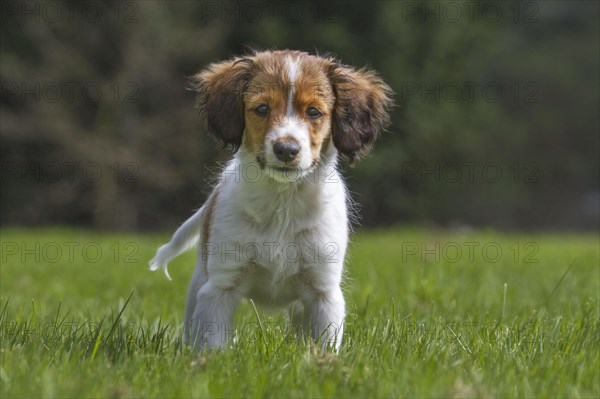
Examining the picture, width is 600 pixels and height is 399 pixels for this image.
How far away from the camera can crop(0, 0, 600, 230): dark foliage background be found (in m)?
16.9

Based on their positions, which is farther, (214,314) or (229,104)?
(229,104)

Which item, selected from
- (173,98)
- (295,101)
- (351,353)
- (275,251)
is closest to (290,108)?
(295,101)

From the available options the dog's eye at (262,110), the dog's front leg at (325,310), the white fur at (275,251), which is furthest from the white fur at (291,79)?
the dog's front leg at (325,310)

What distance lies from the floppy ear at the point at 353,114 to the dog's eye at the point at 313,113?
0.17 m

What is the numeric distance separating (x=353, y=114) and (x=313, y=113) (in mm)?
354

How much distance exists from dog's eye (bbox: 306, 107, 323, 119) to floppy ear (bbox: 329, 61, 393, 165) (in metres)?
0.17

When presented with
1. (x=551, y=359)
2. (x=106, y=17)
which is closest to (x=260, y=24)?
(x=106, y=17)

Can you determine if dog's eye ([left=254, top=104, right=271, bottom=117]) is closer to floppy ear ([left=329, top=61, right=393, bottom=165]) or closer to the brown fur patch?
the brown fur patch

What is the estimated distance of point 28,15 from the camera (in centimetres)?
1675

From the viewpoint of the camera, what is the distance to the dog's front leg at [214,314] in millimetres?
3785

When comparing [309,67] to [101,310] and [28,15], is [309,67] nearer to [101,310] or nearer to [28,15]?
[101,310]

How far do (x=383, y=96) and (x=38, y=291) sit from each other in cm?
402

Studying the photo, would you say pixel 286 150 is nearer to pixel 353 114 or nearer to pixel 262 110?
pixel 262 110

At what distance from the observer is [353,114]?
4133 mm
